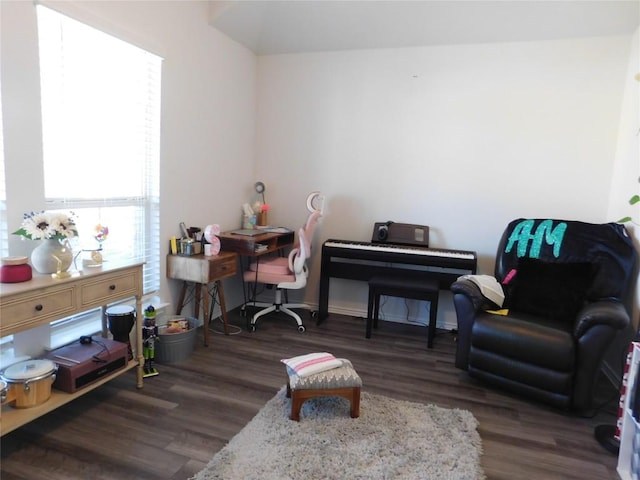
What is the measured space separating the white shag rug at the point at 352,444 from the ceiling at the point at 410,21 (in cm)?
287

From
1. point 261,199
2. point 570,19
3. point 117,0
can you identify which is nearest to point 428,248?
point 261,199

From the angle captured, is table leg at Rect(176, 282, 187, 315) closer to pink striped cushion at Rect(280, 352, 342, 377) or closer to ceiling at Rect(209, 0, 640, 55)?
pink striped cushion at Rect(280, 352, 342, 377)

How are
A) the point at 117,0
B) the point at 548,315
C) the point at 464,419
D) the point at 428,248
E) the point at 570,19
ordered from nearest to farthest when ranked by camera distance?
the point at 464,419, the point at 117,0, the point at 548,315, the point at 570,19, the point at 428,248

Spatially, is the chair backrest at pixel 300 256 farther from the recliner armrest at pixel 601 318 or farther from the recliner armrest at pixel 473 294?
the recliner armrest at pixel 601 318

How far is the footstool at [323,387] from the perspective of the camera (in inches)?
83.6

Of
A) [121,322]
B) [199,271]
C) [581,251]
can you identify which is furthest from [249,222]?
[581,251]

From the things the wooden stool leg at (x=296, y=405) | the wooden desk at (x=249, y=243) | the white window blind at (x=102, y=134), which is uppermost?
the white window blind at (x=102, y=134)

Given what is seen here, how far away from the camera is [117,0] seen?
8.09 feet

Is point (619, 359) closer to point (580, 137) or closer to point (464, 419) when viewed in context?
point (464, 419)

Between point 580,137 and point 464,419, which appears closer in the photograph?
point 464,419

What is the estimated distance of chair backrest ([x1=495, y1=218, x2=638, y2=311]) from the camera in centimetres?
271

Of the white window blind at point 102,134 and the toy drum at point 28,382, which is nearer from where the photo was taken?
the toy drum at point 28,382

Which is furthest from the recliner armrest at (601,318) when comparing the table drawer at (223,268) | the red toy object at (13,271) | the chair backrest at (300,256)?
the red toy object at (13,271)

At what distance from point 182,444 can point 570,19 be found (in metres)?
3.79
